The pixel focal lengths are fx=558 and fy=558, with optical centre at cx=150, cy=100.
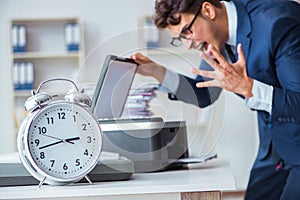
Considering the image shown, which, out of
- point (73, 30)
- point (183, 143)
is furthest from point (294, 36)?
point (73, 30)

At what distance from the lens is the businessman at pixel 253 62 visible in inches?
64.9

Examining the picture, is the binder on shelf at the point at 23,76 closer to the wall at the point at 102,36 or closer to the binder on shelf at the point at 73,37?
the wall at the point at 102,36

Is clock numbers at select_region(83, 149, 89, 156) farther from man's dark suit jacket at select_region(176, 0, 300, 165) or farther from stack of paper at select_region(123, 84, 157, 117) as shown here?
man's dark suit jacket at select_region(176, 0, 300, 165)

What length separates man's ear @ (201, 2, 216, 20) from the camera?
1.91 meters

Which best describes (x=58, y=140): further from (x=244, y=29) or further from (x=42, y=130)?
(x=244, y=29)

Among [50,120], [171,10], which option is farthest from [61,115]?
[171,10]

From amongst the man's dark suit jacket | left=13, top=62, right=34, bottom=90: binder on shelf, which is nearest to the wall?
left=13, top=62, right=34, bottom=90: binder on shelf

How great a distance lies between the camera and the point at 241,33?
1.90 metres

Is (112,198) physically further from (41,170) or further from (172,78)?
(172,78)

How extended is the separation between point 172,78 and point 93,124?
1.95ft

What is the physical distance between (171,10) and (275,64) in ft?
1.27

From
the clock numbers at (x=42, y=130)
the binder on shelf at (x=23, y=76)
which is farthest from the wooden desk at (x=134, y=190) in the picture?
the binder on shelf at (x=23, y=76)

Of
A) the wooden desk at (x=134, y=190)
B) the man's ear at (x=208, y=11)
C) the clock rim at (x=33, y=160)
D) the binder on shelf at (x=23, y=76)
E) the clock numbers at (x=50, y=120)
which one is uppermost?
the man's ear at (x=208, y=11)

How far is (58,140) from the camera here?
1.32m
